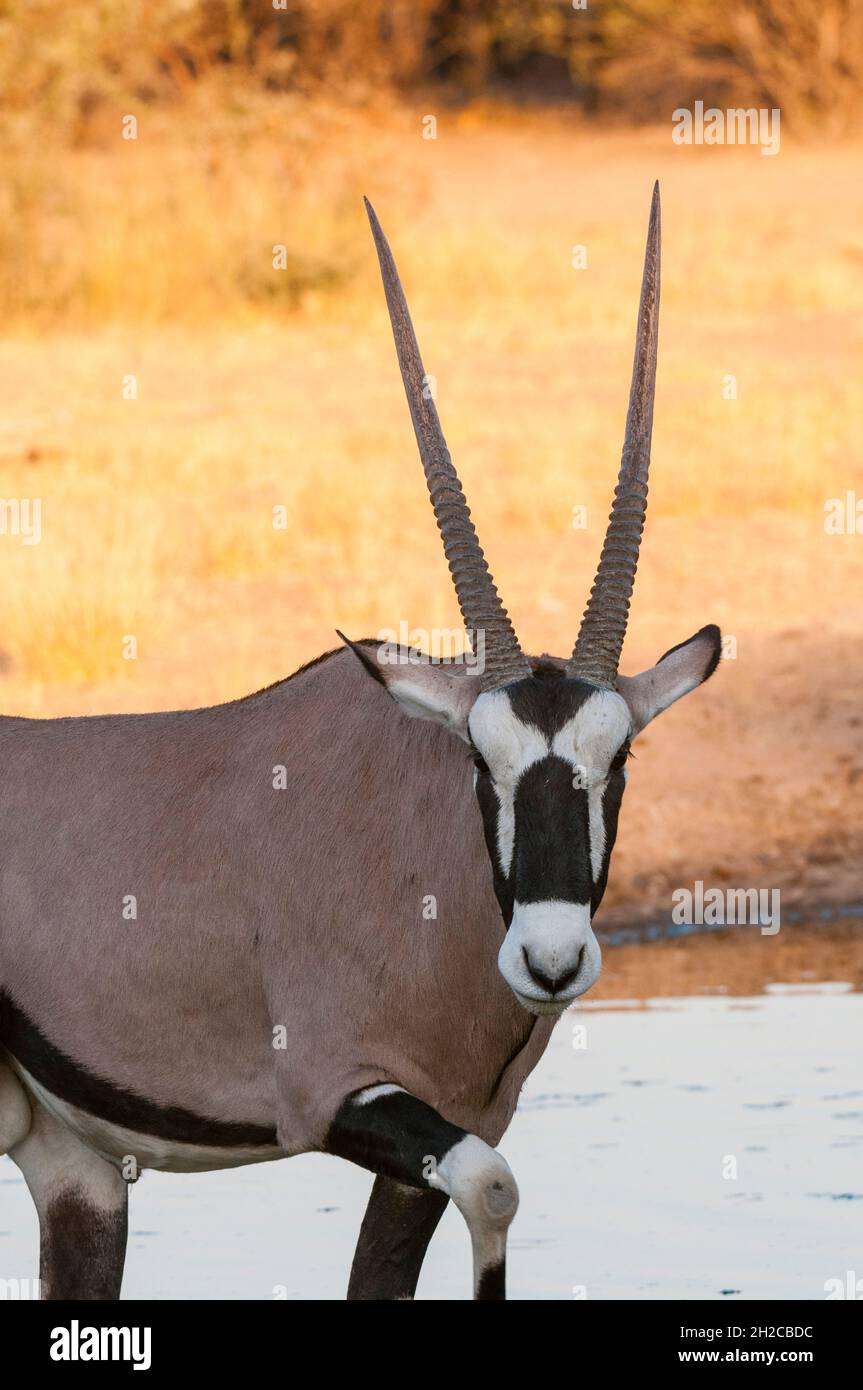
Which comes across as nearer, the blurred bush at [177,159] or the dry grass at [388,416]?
the dry grass at [388,416]

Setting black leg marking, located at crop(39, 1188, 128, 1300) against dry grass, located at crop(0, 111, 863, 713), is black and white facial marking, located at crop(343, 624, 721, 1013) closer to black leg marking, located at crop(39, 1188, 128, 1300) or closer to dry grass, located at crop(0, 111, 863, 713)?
black leg marking, located at crop(39, 1188, 128, 1300)

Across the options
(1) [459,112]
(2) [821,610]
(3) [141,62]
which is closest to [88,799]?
(2) [821,610]

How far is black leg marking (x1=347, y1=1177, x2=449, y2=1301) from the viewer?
19.7 ft

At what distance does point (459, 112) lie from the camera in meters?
38.0

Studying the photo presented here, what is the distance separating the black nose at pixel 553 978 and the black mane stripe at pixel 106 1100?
104 centimetres

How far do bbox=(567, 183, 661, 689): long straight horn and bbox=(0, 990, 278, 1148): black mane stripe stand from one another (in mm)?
1279

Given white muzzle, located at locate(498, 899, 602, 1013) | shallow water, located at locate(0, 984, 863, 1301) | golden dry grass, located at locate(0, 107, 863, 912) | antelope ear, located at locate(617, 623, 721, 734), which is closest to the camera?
white muzzle, located at locate(498, 899, 602, 1013)

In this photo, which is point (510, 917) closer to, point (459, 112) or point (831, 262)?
→ point (831, 262)

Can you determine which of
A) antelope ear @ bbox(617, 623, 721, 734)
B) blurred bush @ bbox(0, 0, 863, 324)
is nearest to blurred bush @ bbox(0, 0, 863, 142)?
blurred bush @ bbox(0, 0, 863, 324)

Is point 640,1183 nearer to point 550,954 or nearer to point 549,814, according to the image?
point 549,814

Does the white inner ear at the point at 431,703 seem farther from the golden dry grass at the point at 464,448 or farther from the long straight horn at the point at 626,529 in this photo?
the golden dry grass at the point at 464,448

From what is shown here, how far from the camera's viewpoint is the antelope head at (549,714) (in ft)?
17.4

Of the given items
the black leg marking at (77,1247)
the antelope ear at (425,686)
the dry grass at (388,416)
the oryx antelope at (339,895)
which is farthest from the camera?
the dry grass at (388,416)

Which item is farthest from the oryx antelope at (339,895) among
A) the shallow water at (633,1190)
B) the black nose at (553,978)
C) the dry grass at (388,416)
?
the dry grass at (388,416)
